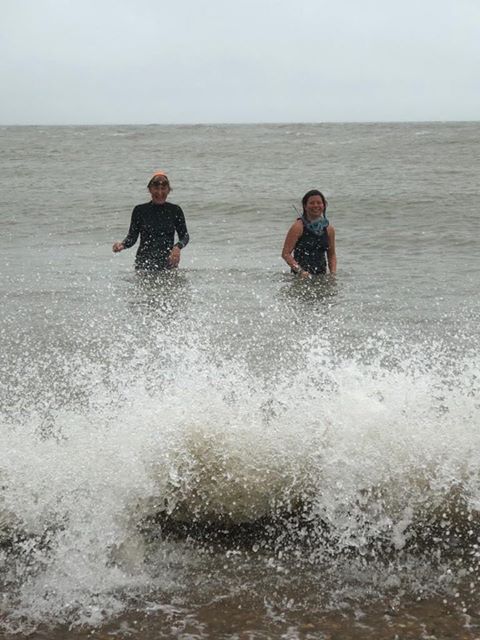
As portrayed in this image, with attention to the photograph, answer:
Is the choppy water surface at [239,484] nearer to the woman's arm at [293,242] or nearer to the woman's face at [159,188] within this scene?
the woman's arm at [293,242]

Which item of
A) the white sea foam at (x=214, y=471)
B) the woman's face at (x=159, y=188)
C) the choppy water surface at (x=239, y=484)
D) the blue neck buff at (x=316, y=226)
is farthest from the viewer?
the woman's face at (x=159, y=188)

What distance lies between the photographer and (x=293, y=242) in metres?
8.39

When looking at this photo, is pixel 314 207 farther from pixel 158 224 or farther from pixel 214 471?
pixel 214 471

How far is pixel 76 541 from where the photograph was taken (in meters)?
3.08

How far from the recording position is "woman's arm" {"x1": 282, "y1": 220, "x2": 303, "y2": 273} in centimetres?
829

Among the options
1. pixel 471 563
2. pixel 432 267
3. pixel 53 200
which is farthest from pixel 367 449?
pixel 53 200

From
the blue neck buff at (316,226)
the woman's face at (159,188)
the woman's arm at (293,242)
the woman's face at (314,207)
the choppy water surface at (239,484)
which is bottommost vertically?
the choppy water surface at (239,484)

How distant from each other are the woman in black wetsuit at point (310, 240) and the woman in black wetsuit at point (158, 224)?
1.14 m

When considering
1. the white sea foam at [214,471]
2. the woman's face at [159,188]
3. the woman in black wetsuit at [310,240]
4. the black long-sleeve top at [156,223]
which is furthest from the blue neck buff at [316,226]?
the white sea foam at [214,471]

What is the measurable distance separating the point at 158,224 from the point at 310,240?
164 cm

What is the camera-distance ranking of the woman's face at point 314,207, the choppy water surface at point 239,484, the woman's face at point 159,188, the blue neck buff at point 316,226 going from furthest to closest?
the woman's face at point 159,188 < the blue neck buff at point 316,226 < the woman's face at point 314,207 < the choppy water surface at point 239,484

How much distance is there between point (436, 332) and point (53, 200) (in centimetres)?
1575

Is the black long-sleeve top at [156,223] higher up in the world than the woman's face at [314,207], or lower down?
lower down

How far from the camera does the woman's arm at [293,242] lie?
829 cm
